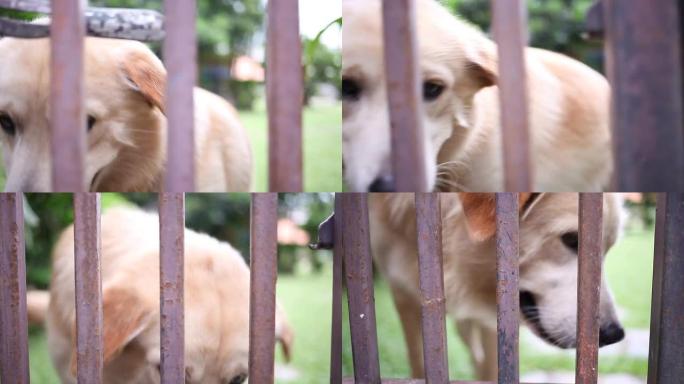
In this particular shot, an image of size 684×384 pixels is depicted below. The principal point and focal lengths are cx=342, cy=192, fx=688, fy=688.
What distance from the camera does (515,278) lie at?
4.58 feet

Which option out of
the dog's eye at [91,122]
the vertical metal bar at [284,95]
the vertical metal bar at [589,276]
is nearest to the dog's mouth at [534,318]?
the vertical metal bar at [589,276]

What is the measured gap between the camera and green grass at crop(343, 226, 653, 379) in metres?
1.98

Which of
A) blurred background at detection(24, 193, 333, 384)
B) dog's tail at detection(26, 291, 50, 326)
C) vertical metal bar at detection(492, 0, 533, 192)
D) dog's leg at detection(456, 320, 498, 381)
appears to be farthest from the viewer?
dog's leg at detection(456, 320, 498, 381)

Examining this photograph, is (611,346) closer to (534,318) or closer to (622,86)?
(534,318)

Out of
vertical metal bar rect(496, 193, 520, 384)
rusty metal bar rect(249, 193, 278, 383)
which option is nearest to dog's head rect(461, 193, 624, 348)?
vertical metal bar rect(496, 193, 520, 384)

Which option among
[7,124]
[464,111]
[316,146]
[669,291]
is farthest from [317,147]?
[669,291]

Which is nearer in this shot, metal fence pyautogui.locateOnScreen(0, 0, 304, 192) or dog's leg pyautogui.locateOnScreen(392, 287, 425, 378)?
metal fence pyautogui.locateOnScreen(0, 0, 304, 192)

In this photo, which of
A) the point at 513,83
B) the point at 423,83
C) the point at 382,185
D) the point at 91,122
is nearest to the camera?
the point at 513,83

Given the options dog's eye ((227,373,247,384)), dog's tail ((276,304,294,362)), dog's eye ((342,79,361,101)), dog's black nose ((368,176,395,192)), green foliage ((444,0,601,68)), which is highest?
green foliage ((444,0,601,68))

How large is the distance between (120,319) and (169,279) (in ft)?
0.98

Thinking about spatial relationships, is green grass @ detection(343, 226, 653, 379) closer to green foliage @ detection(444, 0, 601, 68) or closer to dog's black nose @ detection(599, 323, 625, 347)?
dog's black nose @ detection(599, 323, 625, 347)

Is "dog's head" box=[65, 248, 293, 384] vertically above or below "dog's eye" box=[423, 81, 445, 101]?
below

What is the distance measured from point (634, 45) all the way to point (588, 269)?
0.45 meters

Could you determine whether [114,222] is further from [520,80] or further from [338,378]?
[520,80]
